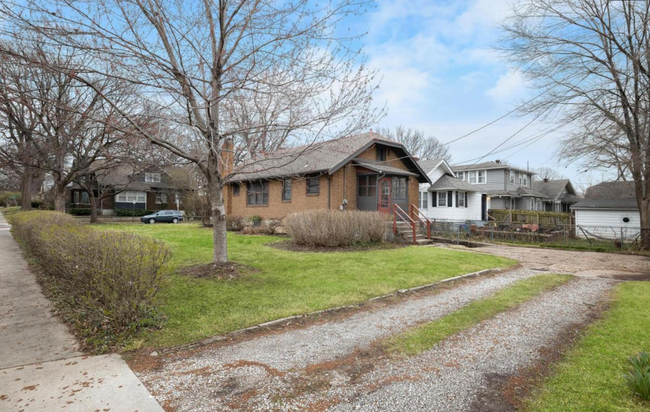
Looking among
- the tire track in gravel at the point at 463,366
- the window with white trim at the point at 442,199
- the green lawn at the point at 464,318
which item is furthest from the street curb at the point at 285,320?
the window with white trim at the point at 442,199

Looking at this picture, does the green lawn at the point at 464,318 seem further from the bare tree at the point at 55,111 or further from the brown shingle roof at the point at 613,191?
the brown shingle roof at the point at 613,191

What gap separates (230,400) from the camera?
301 cm

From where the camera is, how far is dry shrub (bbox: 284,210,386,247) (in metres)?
12.9

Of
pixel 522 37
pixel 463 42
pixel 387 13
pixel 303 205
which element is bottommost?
pixel 303 205

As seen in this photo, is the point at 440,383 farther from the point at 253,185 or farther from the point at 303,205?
the point at 253,185

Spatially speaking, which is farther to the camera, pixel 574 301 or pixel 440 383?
pixel 574 301

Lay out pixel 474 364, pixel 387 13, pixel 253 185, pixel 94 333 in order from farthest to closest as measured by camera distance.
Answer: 1. pixel 253 185
2. pixel 387 13
3. pixel 94 333
4. pixel 474 364

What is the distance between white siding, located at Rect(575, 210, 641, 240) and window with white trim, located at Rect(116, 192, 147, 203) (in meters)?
45.1

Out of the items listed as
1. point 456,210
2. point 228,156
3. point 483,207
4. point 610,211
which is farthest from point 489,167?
point 228,156

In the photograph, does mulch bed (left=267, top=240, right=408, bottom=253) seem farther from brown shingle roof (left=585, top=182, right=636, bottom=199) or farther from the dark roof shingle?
brown shingle roof (left=585, top=182, right=636, bottom=199)

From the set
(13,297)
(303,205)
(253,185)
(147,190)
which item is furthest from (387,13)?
(147,190)

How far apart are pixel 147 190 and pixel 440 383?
153ft

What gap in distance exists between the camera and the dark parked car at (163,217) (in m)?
33.3

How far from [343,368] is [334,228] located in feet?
30.1
